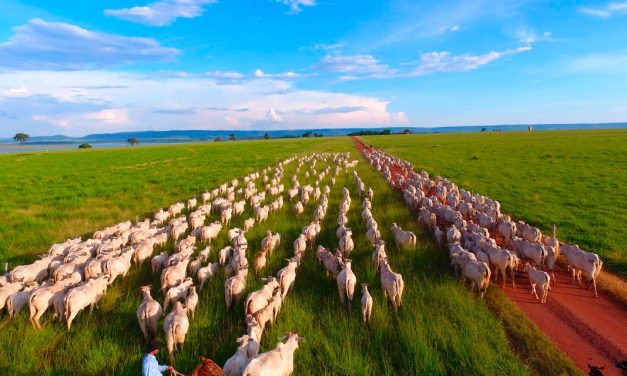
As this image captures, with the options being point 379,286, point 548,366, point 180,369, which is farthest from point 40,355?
point 548,366

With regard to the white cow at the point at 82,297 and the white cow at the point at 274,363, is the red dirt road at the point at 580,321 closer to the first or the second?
the white cow at the point at 274,363

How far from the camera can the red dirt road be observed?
7.34 meters

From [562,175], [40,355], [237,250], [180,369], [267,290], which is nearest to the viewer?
[180,369]

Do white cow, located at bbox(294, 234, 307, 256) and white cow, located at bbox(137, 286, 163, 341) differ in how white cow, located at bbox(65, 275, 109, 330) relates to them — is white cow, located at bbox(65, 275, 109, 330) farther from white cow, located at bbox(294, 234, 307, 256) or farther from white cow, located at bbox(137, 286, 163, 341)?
white cow, located at bbox(294, 234, 307, 256)

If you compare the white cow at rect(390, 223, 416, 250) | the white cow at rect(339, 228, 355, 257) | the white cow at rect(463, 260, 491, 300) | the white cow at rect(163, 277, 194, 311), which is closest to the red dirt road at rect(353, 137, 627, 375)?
the white cow at rect(463, 260, 491, 300)

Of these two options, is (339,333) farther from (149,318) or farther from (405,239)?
(405,239)

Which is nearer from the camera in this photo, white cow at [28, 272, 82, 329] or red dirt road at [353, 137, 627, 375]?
red dirt road at [353, 137, 627, 375]

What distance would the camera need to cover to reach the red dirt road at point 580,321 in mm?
7336

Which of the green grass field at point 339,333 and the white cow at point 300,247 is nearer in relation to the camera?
the green grass field at point 339,333

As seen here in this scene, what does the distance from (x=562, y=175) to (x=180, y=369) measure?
3479 cm

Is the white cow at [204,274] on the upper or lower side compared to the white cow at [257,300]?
lower

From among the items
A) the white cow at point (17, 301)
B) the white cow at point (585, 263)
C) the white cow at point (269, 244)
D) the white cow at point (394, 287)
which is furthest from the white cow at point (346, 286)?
the white cow at point (17, 301)

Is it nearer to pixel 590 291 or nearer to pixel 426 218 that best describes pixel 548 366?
pixel 590 291

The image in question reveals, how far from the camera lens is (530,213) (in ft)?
61.0
